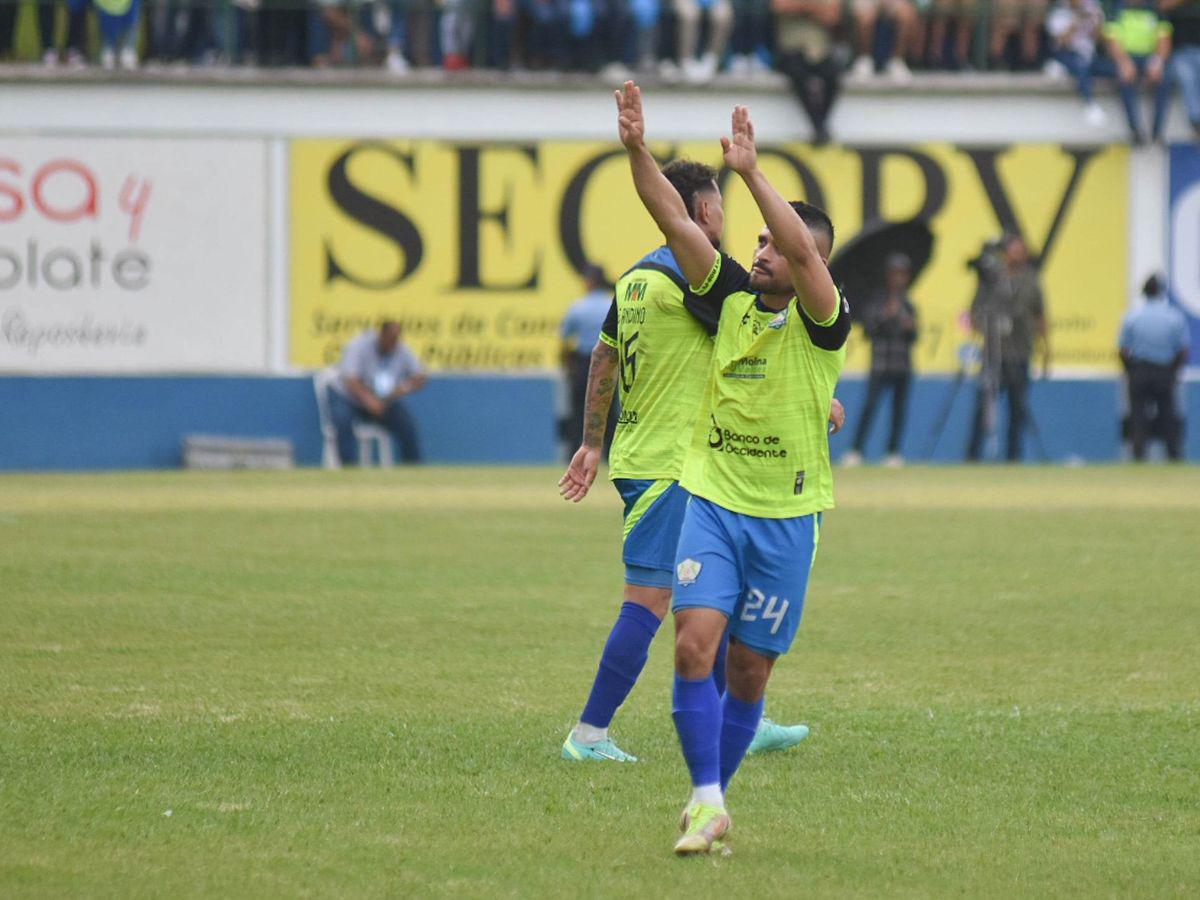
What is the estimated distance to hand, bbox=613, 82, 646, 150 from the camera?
6.59 m

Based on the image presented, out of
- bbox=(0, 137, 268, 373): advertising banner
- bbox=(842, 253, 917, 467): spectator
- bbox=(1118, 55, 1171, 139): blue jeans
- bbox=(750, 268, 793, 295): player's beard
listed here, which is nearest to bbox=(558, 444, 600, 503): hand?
bbox=(750, 268, 793, 295): player's beard

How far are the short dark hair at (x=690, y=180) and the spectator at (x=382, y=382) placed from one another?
1852cm

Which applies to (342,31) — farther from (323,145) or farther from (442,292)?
(442,292)

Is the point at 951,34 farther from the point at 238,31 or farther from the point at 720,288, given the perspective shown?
the point at 720,288

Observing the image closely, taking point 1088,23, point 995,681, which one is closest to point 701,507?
point 995,681

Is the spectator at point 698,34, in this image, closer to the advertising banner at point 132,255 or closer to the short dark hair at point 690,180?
the advertising banner at point 132,255

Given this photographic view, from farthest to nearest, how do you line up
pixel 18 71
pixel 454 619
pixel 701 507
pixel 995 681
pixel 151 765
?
1. pixel 18 71
2. pixel 454 619
3. pixel 995 681
4. pixel 151 765
5. pixel 701 507

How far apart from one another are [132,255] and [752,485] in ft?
73.9

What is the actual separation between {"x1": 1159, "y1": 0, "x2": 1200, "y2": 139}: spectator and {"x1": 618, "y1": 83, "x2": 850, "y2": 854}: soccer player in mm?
23952

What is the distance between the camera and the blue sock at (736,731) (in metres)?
6.36

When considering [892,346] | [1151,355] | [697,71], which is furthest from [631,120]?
[697,71]

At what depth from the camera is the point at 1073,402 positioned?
28.4 metres

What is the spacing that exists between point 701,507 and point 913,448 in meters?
22.0

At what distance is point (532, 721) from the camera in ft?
27.0
